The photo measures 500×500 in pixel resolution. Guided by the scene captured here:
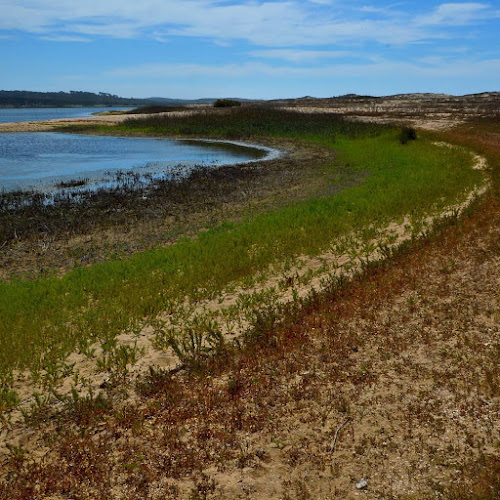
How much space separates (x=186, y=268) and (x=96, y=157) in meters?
32.5

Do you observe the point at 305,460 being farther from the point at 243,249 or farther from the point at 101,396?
the point at 243,249

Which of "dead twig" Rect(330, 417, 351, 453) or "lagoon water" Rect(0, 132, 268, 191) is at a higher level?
"lagoon water" Rect(0, 132, 268, 191)

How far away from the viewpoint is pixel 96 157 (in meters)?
41.6

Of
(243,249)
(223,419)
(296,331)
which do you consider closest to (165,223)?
(243,249)

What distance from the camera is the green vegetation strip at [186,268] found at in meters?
9.65

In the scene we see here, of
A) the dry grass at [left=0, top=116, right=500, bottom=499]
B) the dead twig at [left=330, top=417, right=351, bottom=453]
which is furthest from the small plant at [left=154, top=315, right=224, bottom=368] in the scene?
the dead twig at [left=330, top=417, right=351, bottom=453]

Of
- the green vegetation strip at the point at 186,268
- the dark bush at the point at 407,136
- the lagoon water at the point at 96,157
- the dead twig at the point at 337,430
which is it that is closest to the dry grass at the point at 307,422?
the dead twig at the point at 337,430

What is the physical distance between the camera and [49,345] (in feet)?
30.1

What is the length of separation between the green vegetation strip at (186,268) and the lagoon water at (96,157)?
15.1 m

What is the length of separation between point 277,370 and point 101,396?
3.00 m

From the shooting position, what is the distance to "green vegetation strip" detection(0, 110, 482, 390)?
31.7 feet

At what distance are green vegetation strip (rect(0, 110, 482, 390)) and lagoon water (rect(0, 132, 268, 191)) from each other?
15.1 meters

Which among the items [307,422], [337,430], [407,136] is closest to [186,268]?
[307,422]

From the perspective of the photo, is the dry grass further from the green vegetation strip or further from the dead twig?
the green vegetation strip
